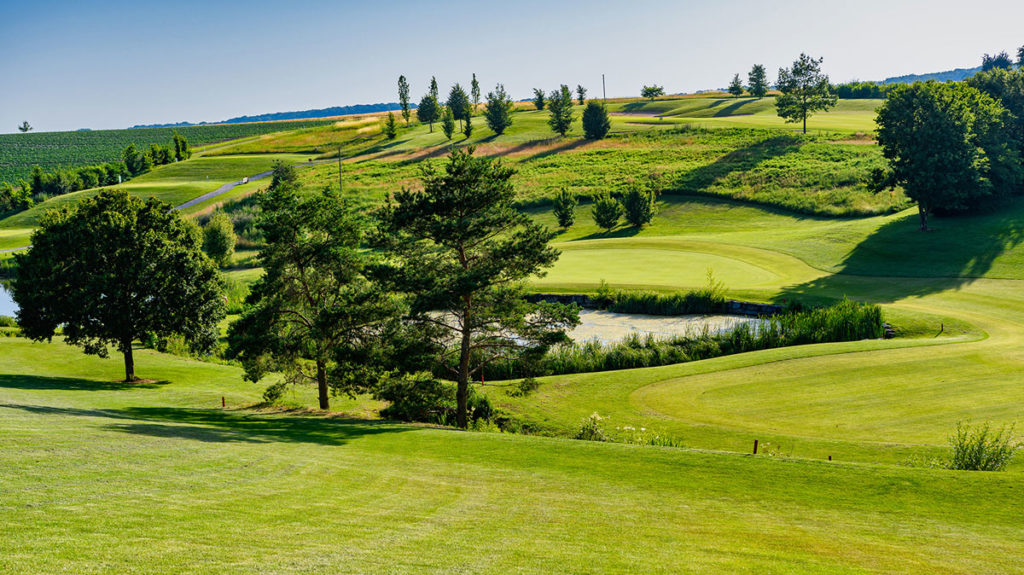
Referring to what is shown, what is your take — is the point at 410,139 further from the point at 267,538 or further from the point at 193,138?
the point at 267,538

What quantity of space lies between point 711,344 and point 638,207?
111ft

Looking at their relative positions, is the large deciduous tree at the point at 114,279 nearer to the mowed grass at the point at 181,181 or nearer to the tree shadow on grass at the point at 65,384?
the tree shadow on grass at the point at 65,384

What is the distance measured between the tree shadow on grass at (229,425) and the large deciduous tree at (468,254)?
14.8 ft

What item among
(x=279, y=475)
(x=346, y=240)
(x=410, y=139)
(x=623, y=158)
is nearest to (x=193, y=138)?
(x=410, y=139)

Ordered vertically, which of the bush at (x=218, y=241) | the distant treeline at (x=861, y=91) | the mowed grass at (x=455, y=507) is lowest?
the mowed grass at (x=455, y=507)

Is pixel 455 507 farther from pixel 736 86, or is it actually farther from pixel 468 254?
pixel 736 86

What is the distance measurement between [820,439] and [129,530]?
16612 millimetres

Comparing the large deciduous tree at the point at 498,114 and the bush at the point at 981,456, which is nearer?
the bush at the point at 981,456

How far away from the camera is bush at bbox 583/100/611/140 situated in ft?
333

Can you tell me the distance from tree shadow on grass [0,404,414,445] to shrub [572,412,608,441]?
5391 mm

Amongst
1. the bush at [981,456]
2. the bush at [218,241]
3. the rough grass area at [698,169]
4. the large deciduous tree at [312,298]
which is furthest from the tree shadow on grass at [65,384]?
the rough grass area at [698,169]

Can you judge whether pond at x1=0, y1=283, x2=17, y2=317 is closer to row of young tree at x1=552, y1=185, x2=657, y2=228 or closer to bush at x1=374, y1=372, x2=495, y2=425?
bush at x1=374, y1=372, x2=495, y2=425

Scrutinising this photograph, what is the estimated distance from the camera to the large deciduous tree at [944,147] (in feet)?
146

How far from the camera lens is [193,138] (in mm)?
178875
